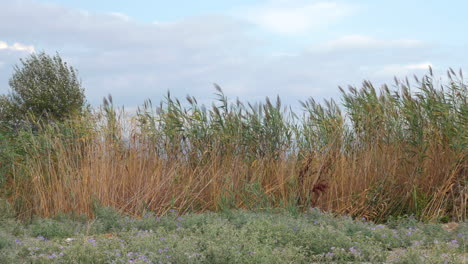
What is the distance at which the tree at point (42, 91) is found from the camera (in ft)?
56.2

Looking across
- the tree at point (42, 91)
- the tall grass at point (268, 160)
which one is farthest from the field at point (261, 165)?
the tree at point (42, 91)

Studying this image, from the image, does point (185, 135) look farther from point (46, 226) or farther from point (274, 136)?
point (46, 226)

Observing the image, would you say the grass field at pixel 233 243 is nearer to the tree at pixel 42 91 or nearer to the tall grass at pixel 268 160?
the tall grass at pixel 268 160

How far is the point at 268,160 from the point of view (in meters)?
7.46

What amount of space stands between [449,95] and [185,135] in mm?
3895

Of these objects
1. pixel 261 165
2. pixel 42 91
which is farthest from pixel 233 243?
pixel 42 91

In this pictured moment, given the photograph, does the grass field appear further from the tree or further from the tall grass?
the tree

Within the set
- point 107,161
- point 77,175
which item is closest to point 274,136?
point 107,161

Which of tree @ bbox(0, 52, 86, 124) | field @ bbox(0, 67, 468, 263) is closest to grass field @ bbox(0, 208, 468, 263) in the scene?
field @ bbox(0, 67, 468, 263)

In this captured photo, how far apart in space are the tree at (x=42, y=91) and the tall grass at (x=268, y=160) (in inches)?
380

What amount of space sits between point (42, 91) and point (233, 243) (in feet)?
47.4

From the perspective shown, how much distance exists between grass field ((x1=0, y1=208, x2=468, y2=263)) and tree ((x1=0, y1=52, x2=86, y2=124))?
A: 461 inches

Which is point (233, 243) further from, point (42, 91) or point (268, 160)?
point (42, 91)

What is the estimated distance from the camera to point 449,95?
Result: 25.7ft
